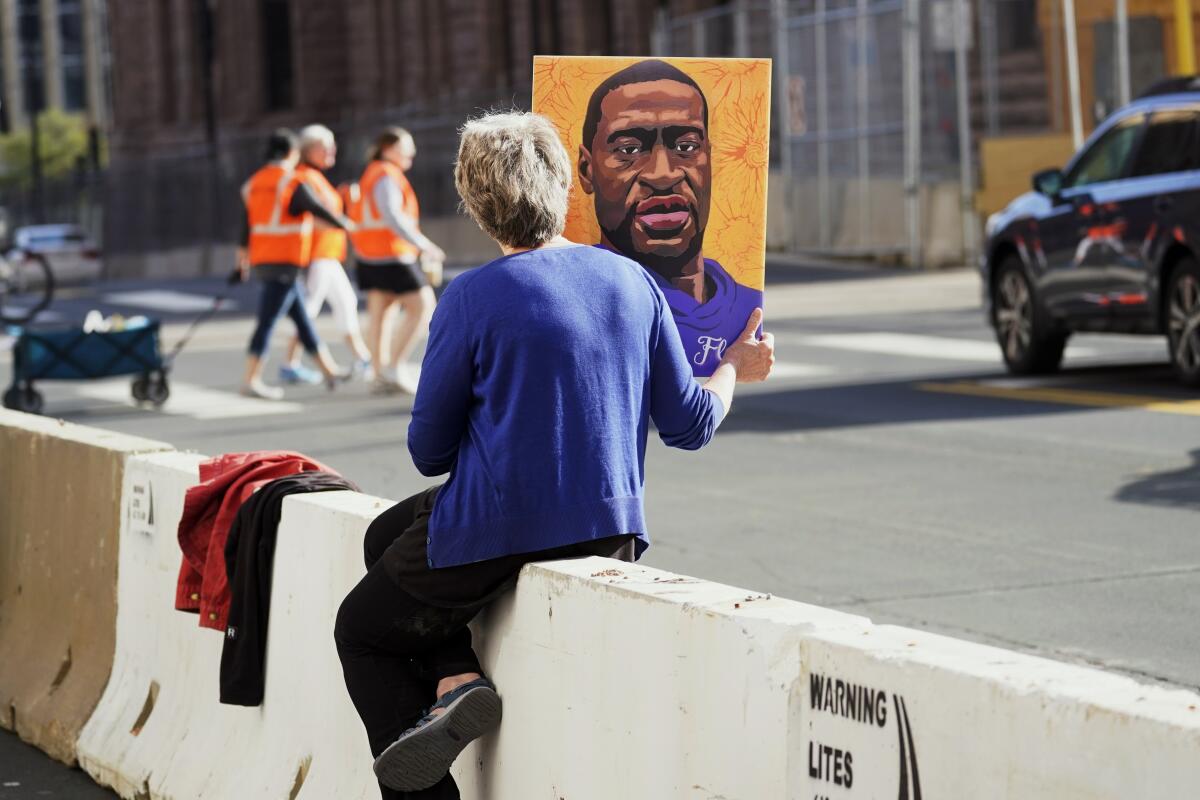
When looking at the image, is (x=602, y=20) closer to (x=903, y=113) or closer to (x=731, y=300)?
(x=903, y=113)

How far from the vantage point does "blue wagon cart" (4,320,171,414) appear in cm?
1617

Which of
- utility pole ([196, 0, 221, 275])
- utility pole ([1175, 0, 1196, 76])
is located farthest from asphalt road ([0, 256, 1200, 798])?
utility pole ([196, 0, 221, 275])

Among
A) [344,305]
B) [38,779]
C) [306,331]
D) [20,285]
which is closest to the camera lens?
[38,779]

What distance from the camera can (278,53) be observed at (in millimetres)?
66062

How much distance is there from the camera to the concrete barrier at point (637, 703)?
329cm

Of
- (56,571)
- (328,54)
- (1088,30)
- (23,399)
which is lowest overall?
(23,399)

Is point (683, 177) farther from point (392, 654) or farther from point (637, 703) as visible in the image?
point (637, 703)

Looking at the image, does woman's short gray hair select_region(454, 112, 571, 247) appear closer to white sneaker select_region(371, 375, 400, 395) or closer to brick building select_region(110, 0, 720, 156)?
white sneaker select_region(371, 375, 400, 395)

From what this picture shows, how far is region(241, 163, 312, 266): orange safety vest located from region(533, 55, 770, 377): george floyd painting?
39.0 feet

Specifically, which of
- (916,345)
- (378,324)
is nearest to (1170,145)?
(916,345)

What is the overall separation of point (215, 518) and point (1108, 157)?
10544 millimetres

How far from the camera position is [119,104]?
7006cm

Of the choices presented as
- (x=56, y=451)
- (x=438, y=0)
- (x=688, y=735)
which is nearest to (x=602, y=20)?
(x=438, y=0)

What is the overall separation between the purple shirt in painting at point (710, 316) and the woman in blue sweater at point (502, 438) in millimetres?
531
